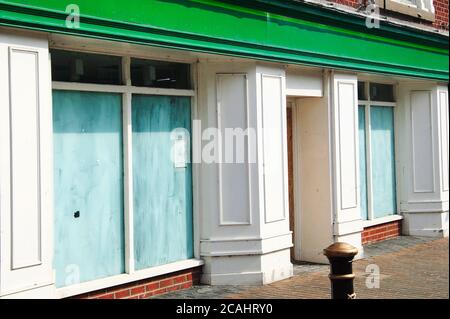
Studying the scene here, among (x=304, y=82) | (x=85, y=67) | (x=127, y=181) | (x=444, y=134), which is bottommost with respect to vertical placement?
(x=127, y=181)

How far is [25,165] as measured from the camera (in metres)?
6.31

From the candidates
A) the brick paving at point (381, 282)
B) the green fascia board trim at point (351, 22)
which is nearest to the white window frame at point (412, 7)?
the green fascia board trim at point (351, 22)

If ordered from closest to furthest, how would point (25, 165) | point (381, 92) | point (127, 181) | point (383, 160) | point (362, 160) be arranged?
point (25, 165) → point (127, 181) → point (362, 160) → point (383, 160) → point (381, 92)

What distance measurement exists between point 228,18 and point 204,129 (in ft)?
4.29

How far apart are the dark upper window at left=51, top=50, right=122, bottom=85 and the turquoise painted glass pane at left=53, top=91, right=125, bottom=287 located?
151 mm

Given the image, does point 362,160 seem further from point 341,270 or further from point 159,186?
point 341,270

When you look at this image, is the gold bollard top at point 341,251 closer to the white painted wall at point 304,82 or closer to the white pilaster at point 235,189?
the white pilaster at point 235,189

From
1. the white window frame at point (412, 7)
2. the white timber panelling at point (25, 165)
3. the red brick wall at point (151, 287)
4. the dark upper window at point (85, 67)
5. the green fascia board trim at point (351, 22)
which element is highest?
the white window frame at point (412, 7)

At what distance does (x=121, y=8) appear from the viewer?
7.10 m

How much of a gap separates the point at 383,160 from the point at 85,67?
21.0ft

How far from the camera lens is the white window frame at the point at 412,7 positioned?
11.3 meters

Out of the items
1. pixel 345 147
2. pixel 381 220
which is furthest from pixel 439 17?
pixel 345 147

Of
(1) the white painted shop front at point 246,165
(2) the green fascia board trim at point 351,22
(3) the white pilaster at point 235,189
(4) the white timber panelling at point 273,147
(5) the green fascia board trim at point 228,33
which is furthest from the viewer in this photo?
(2) the green fascia board trim at point 351,22
